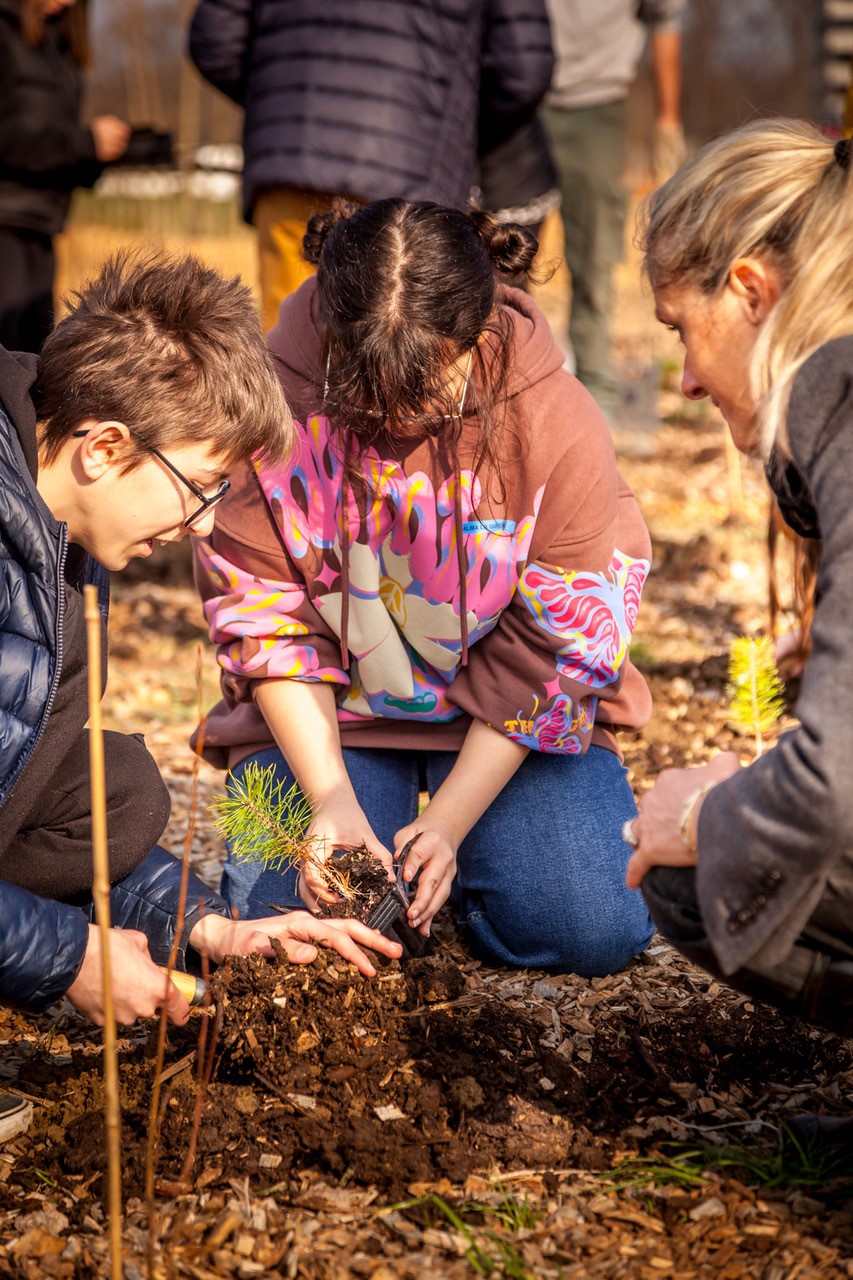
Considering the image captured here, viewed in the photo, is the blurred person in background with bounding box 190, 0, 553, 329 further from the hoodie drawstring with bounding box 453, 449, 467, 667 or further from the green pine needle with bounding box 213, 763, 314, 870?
the green pine needle with bounding box 213, 763, 314, 870

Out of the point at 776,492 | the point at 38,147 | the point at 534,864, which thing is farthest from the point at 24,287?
the point at 776,492

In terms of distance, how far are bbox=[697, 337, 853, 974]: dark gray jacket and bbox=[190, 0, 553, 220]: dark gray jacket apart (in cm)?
265

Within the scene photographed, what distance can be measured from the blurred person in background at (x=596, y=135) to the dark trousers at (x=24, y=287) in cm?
283

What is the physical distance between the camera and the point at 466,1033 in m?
2.05

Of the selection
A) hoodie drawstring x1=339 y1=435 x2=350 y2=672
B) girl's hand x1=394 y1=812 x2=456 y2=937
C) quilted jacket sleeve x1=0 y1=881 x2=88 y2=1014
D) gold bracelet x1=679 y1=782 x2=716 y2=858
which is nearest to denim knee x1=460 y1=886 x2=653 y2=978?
girl's hand x1=394 y1=812 x2=456 y2=937

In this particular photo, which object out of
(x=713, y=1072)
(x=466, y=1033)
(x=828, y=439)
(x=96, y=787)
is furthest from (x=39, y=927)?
(x=828, y=439)

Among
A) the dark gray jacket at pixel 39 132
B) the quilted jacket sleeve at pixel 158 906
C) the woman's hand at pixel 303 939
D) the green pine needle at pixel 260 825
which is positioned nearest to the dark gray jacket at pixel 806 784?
the woman's hand at pixel 303 939

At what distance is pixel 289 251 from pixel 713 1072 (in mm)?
3008

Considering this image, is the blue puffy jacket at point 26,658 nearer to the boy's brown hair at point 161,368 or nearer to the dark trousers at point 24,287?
the boy's brown hair at point 161,368

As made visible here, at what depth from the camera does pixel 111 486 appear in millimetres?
2051

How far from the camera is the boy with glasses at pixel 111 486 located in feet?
6.16

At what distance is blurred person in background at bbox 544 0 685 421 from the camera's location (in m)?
5.96

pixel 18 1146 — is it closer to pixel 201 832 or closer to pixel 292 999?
pixel 292 999

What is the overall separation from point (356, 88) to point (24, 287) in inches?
61.6
